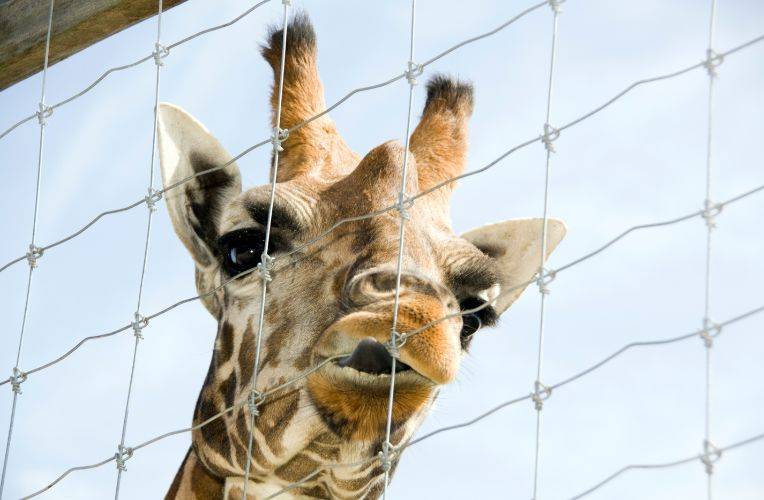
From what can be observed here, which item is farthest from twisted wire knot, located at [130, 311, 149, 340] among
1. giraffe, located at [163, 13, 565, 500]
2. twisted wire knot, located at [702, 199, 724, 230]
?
twisted wire knot, located at [702, 199, 724, 230]

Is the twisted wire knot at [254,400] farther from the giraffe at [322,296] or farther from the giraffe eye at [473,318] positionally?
the giraffe eye at [473,318]

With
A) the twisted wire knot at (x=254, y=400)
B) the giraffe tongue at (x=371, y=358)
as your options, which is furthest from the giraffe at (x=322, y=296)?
the twisted wire knot at (x=254, y=400)

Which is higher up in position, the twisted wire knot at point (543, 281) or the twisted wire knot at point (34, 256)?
the twisted wire knot at point (34, 256)

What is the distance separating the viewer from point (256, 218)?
423cm

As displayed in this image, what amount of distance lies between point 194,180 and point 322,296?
32.7 inches

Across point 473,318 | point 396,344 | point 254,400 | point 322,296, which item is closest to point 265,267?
point 322,296

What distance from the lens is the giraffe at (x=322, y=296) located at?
363 centimetres

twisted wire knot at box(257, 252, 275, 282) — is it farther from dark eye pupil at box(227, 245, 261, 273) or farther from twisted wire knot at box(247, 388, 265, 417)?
dark eye pupil at box(227, 245, 261, 273)

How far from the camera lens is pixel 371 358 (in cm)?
345

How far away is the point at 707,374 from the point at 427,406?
1548 mm

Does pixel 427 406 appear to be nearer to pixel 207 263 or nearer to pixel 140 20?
pixel 207 263

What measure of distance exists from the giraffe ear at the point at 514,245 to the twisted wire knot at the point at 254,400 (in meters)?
1.13

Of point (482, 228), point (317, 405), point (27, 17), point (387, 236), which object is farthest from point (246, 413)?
point (27, 17)

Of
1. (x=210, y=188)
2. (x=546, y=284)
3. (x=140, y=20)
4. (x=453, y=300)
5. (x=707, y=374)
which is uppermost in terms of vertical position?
(x=140, y=20)
